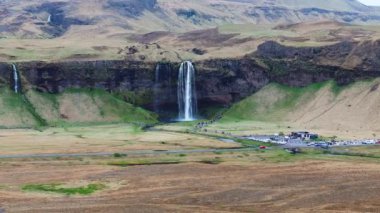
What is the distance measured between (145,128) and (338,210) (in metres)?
110

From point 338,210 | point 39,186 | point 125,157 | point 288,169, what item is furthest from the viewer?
point 125,157

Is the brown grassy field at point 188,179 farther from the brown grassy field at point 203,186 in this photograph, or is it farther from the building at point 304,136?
the building at point 304,136

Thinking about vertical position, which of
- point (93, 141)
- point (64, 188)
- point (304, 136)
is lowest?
point (64, 188)

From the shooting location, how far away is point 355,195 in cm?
10100

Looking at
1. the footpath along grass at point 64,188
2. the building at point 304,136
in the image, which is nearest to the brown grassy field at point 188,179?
the footpath along grass at point 64,188

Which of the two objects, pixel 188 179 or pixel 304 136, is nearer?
pixel 188 179

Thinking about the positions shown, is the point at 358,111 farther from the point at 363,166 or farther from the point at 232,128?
the point at 363,166

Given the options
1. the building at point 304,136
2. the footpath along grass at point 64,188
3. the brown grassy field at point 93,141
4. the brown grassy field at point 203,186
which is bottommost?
the footpath along grass at point 64,188

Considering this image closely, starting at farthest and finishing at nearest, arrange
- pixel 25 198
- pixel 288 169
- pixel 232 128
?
1. pixel 232 128
2. pixel 288 169
3. pixel 25 198

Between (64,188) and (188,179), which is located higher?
(188,179)

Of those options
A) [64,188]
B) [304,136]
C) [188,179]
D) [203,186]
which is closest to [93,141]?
[304,136]

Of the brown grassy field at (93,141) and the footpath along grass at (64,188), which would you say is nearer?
the footpath along grass at (64,188)

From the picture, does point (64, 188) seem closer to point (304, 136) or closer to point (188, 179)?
point (188, 179)

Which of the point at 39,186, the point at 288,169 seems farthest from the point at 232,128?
the point at 39,186
